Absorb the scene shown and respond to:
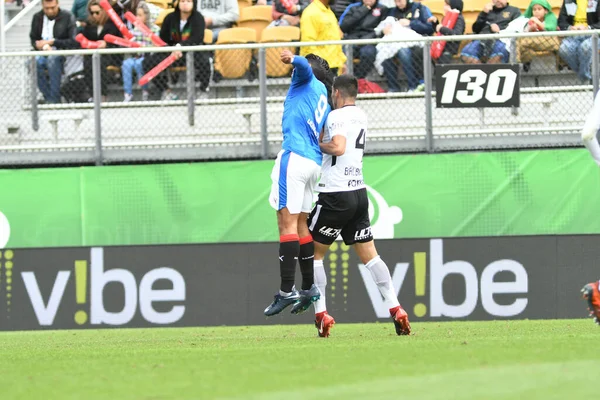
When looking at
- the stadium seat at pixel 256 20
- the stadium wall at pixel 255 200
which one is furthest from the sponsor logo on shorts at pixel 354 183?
the stadium seat at pixel 256 20

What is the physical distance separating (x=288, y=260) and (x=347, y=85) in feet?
5.10

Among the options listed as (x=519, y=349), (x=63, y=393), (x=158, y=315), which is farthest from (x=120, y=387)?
(x=158, y=315)

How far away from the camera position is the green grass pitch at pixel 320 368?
609cm

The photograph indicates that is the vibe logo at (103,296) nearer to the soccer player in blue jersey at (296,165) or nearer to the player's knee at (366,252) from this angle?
the soccer player in blue jersey at (296,165)

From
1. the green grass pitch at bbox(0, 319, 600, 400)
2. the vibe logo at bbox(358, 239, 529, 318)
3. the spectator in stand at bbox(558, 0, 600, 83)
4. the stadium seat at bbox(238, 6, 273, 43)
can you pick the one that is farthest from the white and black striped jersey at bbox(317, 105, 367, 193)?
the stadium seat at bbox(238, 6, 273, 43)

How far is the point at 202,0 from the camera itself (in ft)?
56.9

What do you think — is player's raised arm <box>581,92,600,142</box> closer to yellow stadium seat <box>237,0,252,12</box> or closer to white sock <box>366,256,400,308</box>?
white sock <box>366,256,400,308</box>

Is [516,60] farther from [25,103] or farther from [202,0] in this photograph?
[25,103]

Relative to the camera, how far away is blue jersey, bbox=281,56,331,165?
10.5 meters

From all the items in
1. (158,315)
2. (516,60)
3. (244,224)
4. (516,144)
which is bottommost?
(158,315)

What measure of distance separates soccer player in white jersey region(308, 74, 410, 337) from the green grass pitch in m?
0.30

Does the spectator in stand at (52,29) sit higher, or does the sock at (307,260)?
the spectator in stand at (52,29)

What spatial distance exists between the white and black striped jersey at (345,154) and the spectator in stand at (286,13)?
22.8 feet

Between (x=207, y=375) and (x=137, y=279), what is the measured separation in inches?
323
